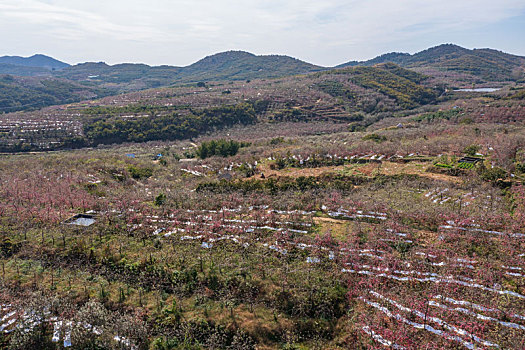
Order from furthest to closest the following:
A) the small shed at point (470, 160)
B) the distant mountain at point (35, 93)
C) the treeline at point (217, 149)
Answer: the distant mountain at point (35, 93) < the treeline at point (217, 149) < the small shed at point (470, 160)

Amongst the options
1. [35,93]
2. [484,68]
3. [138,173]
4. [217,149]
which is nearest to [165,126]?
[217,149]

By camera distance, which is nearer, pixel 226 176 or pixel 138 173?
pixel 226 176

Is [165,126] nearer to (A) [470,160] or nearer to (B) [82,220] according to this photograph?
(B) [82,220]

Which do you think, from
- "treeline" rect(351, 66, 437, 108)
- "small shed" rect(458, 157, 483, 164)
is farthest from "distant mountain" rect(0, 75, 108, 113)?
"small shed" rect(458, 157, 483, 164)

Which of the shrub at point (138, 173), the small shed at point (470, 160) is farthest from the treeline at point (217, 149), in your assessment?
the small shed at point (470, 160)

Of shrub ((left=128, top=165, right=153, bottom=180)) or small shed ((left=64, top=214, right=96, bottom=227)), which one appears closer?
small shed ((left=64, top=214, right=96, bottom=227))

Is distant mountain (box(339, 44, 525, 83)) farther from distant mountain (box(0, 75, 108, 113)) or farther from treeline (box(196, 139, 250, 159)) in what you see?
distant mountain (box(0, 75, 108, 113))

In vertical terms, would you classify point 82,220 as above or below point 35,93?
below

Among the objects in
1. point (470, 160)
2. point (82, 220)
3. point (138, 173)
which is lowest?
point (82, 220)

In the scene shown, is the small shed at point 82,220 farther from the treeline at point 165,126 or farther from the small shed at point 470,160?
the treeline at point 165,126
